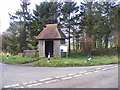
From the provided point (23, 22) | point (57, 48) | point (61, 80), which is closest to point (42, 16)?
point (23, 22)

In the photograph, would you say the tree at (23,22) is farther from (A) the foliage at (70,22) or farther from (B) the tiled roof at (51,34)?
(B) the tiled roof at (51,34)

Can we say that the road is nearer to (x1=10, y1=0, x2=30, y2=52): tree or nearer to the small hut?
the small hut

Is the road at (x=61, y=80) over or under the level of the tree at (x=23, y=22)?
under

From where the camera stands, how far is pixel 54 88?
5.20m

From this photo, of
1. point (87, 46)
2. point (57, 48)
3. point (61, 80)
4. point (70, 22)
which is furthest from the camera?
point (70, 22)

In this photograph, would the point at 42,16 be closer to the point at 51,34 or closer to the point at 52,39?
the point at 51,34

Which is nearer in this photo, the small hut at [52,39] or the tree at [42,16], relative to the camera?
the small hut at [52,39]

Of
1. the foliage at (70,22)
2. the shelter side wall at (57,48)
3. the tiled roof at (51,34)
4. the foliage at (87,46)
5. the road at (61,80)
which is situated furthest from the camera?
the foliage at (70,22)

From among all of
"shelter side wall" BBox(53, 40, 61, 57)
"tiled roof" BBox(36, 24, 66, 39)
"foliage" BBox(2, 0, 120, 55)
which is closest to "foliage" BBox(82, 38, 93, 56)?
"foliage" BBox(2, 0, 120, 55)

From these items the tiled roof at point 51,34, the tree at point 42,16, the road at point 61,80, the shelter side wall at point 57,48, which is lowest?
the road at point 61,80

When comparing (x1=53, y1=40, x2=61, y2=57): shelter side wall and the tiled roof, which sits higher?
the tiled roof

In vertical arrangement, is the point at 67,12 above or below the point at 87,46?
above

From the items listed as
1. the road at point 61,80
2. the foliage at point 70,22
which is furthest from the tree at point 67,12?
the road at point 61,80

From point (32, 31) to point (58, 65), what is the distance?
47.0ft
